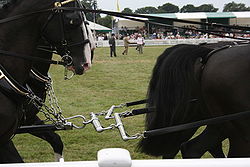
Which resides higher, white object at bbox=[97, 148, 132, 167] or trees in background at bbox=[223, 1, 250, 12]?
trees in background at bbox=[223, 1, 250, 12]

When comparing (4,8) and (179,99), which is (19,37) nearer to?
(4,8)

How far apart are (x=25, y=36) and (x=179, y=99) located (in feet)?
4.88

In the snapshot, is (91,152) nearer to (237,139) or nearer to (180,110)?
(180,110)

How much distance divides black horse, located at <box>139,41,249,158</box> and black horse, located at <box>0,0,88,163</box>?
0.87 m

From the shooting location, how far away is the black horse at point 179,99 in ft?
10.9

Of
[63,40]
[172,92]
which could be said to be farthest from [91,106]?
[63,40]

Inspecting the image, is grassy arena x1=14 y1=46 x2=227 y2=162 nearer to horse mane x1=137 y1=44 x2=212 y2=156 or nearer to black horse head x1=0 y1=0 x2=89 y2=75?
horse mane x1=137 y1=44 x2=212 y2=156

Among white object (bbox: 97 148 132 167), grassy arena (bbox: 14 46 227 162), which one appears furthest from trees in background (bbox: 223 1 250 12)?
white object (bbox: 97 148 132 167)

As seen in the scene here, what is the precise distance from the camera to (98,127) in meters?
3.25

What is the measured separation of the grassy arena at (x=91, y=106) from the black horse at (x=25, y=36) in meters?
2.25

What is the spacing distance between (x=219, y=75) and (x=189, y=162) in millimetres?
1844

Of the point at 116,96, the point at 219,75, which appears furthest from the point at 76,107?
the point at 219,75

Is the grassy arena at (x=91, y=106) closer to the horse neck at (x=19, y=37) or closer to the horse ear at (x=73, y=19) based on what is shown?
the horse neck at (x=19, y=37)

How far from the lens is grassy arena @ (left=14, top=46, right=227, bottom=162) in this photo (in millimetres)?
5211
